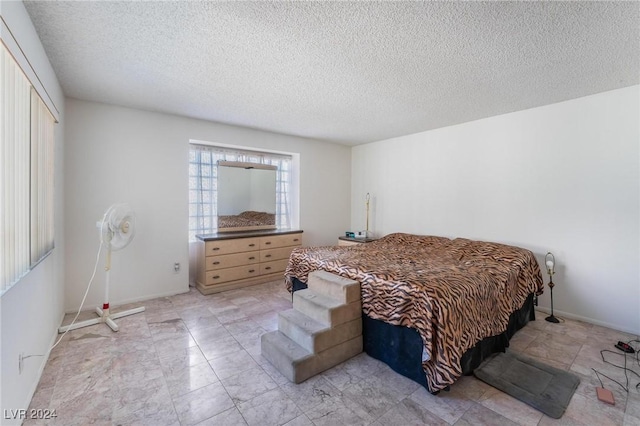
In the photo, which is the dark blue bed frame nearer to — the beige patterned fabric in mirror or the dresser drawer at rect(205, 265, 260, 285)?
the dresser drawer at rect(205, 265, 260, 285)

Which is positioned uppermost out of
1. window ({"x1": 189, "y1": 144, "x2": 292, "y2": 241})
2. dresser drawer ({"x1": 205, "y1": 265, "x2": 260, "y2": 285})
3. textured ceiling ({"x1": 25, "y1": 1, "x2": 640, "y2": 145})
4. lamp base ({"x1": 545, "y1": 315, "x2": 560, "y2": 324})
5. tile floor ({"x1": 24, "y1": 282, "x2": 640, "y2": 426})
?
textured ceiling ({"x1": 25, "y1": 1, "x2": 640, "y2": 145})

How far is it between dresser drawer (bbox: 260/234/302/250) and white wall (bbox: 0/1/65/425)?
2.42 m

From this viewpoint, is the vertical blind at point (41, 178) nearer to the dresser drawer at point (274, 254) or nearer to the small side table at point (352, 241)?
the dresser drawer at point (274, 254)

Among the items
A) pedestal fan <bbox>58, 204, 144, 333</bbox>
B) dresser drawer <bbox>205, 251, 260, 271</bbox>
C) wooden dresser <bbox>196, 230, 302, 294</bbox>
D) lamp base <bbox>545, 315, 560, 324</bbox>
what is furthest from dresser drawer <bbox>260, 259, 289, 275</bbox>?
lamp base <bbox>545, 315, 560, 324</bbox>

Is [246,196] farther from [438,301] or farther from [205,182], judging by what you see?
[438,301]

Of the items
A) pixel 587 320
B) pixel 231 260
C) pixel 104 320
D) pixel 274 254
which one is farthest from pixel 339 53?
pixel 587 320

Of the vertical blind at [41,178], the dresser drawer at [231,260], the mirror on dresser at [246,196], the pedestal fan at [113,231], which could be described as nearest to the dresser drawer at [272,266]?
the dresser drawer at [231,260]

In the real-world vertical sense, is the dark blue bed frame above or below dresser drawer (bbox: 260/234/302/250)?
below

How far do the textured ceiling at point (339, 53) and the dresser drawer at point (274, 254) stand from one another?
219 cm

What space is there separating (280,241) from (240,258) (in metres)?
0.74

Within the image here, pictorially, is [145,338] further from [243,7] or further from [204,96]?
[243,7]

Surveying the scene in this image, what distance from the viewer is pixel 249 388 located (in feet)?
6.51

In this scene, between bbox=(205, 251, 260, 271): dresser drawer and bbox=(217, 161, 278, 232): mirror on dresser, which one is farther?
bbox=(217, 161, 278, 232): mirror on dresser

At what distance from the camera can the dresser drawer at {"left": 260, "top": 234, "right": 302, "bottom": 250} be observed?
14.8 feet
